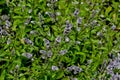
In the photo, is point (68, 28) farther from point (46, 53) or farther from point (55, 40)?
point (46, 53)

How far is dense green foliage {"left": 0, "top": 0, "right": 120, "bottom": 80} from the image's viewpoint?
13.6 feet

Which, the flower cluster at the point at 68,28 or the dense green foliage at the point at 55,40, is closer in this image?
the dense green foliage at the point at 55,40

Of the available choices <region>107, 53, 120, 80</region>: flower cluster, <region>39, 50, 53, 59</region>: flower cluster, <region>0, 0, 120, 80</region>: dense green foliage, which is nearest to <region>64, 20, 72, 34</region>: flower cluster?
<region>0, 0, 120, 80</region>: dense green foliage

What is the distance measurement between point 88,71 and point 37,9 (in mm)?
1187

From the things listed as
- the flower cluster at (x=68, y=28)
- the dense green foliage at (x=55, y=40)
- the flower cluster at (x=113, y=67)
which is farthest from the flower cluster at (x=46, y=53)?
the flower cluster at (x=113, y=67)

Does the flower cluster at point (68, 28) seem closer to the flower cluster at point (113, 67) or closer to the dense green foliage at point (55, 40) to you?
the dense green foliage at point (55, 40)

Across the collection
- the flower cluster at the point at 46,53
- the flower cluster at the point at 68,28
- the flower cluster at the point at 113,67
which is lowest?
the flower cluster at the point at 113,67

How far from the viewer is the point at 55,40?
13.9 ft

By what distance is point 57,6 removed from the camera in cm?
489

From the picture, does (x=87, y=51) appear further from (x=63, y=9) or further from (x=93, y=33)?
(x=63, y=9)

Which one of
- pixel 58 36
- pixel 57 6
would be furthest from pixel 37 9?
pixel 58 36

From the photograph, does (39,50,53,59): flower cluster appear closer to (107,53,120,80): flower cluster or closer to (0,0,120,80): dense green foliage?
(0,0,120,80): dense green foliage

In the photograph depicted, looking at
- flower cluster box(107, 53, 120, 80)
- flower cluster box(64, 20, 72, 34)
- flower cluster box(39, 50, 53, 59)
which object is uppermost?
flower cluster box(64, 20, 72, 34)

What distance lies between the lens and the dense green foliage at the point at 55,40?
4148 millimetres
